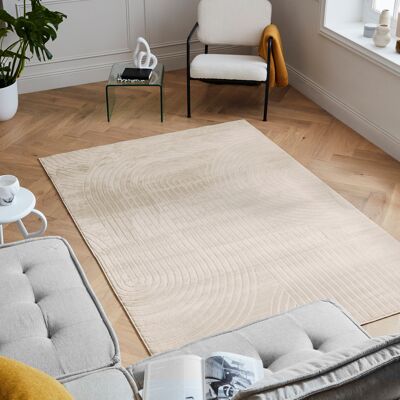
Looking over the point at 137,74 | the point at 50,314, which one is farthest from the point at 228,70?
the point at 50,314

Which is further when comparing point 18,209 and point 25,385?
point 18,209

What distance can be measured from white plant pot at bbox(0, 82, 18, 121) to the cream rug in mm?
738

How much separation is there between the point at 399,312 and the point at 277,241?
802 millimetres

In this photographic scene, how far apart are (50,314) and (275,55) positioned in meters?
3.27

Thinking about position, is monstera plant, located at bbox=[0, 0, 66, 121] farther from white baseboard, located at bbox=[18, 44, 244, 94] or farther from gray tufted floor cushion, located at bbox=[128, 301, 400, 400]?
gray tufted floor cushion, located at bbox=[128, 301, 400, 400]

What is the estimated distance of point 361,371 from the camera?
169 cm

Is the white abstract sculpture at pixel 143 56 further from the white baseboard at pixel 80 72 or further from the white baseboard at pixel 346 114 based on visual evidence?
the white baseboard at pixel 346 114

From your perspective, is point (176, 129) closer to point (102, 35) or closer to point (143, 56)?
point (143, 56)

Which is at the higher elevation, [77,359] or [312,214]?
[77,359]

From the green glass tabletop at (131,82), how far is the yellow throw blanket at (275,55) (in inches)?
31.8

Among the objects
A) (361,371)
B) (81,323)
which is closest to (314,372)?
(361,371)

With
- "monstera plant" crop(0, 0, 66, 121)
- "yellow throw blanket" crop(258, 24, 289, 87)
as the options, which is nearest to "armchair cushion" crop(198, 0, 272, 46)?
"yellow throw blanket" crop(258, 24, 289, 87)

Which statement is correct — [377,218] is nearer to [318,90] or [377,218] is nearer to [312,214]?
[312,214]

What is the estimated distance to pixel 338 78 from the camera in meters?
5.23
